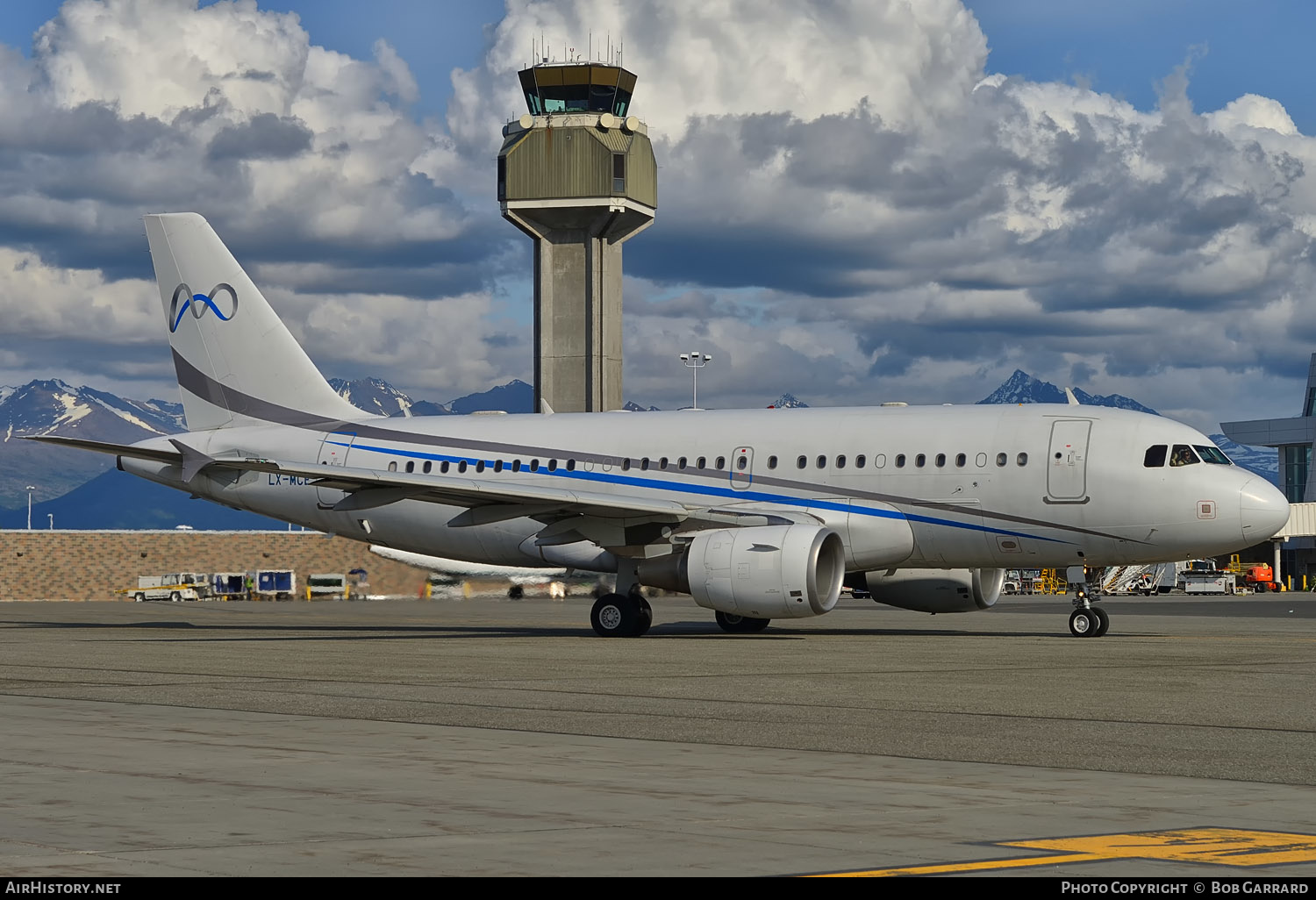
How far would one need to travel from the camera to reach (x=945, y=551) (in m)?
28.6

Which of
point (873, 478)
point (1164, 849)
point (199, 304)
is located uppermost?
point (199, 304)

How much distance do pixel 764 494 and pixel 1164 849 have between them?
22316 millimetres

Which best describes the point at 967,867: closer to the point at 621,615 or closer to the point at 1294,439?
the point at 621,615

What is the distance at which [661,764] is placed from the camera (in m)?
11.2

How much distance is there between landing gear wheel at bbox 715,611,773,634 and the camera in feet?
104

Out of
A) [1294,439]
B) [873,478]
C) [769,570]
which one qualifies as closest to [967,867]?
[769,570]

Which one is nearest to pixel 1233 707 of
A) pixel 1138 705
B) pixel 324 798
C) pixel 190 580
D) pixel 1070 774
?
pixel 1138 705

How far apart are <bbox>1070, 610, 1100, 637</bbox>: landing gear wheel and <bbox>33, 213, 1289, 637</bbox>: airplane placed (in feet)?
0.17

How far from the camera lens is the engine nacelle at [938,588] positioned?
31.1m

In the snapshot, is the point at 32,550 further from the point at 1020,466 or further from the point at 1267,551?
the point at 1267,551

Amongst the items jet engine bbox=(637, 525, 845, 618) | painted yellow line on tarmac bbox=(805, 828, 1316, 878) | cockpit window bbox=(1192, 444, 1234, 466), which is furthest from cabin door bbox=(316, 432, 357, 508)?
painted yellow line on tarmac bbox=(805, 828, 1316, 878)

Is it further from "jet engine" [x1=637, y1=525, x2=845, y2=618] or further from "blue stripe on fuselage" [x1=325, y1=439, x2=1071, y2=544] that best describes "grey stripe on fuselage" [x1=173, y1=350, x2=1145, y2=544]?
"jet engine" [x1=637, y1=525, x2=845, y2=618]

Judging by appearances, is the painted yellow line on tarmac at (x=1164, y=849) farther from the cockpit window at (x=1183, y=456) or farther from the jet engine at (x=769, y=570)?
the cockpit window at (x=1183, y=456)

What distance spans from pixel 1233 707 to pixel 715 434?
16072 mm
